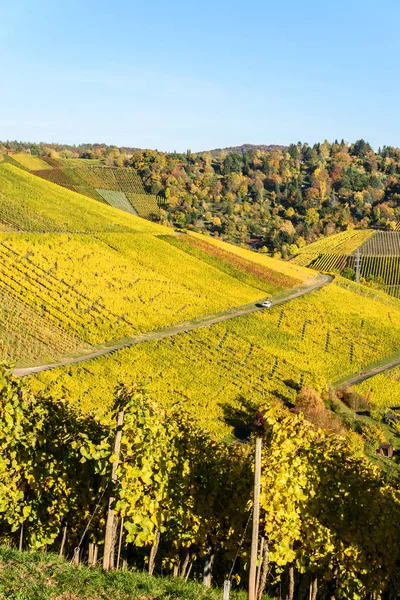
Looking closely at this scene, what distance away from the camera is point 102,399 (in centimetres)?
4778

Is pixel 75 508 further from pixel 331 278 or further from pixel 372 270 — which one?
pixel 372 270

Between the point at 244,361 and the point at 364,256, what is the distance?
105 meters

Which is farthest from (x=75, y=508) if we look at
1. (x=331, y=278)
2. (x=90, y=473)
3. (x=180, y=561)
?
(x=331, y=278)

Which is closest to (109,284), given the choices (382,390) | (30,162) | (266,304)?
(266,304)

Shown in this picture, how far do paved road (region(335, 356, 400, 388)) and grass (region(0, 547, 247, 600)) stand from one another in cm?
5374

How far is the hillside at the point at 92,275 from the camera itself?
61.0 meters

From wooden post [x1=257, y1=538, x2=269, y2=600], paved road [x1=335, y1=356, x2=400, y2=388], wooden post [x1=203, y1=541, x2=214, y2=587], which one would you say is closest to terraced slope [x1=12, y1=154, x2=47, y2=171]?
paved road [x1=335, y1=356, x2=400, y2=388]

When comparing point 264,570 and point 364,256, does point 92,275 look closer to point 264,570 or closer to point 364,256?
point 264,570

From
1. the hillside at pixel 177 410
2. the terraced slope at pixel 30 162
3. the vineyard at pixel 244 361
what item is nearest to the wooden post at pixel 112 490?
the hillside at pixel 177 410

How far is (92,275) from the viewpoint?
76.0 metres

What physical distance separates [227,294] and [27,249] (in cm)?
2945

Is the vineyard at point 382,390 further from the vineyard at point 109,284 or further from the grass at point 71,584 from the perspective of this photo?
the grass at point 71,584

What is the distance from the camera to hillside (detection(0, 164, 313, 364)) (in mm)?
60969

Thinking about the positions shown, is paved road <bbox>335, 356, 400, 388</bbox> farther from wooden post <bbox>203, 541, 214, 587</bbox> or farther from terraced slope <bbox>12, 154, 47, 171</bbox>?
terraced slope <bbox>12, 154, 47, 171</bbox>
